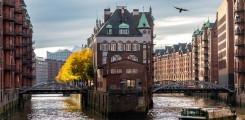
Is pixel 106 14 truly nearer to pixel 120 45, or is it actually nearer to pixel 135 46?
pixel 120 45

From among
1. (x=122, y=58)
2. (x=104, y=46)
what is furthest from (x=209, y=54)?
(x=122, y=58)

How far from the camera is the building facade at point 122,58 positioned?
84.0m

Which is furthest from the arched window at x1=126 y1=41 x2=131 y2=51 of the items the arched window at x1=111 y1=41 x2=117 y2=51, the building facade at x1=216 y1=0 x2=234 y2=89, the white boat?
the white boat

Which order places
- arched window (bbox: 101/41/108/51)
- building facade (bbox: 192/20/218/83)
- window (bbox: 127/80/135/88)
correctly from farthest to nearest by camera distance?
building facade (bbox: 192/20/218/83) < arched window (bbox: 101/41/108/51) < window (bbox: 127/80/135/88)

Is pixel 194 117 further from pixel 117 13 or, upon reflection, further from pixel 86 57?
pixel 86 57

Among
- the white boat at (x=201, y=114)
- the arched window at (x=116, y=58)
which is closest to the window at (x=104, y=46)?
the arched window at (x=116, y=58)

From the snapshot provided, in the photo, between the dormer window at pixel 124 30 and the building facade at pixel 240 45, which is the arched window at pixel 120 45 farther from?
the building facade at pixel 240 45

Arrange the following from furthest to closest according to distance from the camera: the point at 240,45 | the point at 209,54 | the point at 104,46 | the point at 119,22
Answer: the point at 209,54 < the point at 240,45 < the point at 119,22 < the point at 104,46

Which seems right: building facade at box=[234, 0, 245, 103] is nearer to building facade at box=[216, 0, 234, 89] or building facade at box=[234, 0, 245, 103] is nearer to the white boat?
building facade at box=[216, 0, 234, 89]

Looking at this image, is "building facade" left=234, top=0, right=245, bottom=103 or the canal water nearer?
the canal water

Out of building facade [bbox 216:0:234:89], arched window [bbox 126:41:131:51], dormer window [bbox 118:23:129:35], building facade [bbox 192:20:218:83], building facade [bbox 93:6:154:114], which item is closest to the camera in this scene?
building facade [bbox 93:6:154:114]

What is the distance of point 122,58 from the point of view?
109250mm

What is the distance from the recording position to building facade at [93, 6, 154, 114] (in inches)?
3307

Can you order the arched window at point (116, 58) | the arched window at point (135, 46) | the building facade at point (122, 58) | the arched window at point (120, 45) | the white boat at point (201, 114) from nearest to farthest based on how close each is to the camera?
the white boat at point (201, 114) → the building facade at point (122, 58) → the arched window at point (116, 58) → the arched window at point (120, 45) → the arched window at point (135, 46)
